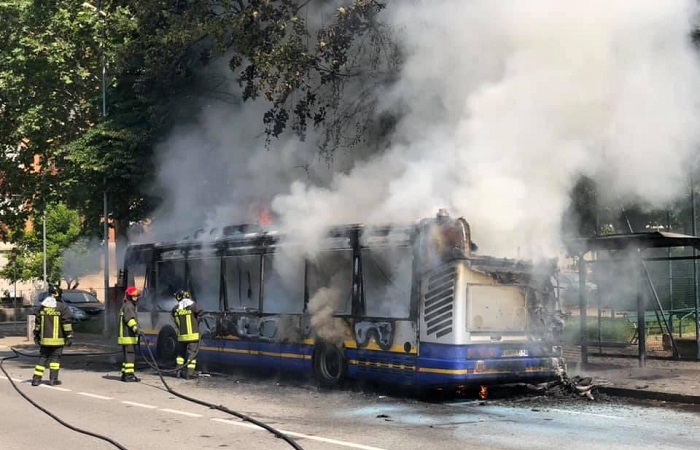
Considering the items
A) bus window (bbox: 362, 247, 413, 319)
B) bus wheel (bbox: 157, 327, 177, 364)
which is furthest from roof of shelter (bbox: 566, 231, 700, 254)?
bus wheel (bbox: 157, 327, 177, 364)

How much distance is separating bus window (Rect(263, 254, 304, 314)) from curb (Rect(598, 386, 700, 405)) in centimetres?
414

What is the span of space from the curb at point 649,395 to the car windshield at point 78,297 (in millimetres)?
27324

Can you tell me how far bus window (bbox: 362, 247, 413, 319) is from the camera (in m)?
10.4

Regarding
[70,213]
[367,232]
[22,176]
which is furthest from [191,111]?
[70,213]

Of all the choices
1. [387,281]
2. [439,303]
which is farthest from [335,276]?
[439,303]

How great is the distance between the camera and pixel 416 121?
1267 centimetres

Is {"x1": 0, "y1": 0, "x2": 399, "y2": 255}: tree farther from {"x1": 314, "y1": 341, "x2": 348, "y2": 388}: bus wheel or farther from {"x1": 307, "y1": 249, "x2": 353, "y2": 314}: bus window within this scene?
{"x1": 314, "y1": 341, "x2": 348, "y2": 388}: bus wheel

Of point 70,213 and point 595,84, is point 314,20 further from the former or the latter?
point 70,213

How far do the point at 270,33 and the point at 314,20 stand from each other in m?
1.43

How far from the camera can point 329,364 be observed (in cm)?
1158

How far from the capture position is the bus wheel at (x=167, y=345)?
48.4 feet

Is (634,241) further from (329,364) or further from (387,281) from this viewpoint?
(329,364)

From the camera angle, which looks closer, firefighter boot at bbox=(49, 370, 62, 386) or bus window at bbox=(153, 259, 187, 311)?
firefighter boot at bbox=(49, 370, 62, 386)

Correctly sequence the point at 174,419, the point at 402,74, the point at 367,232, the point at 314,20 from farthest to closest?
the point at 314,20 < the point at 402,74 < the point at 367,232 < the point at 174,419
